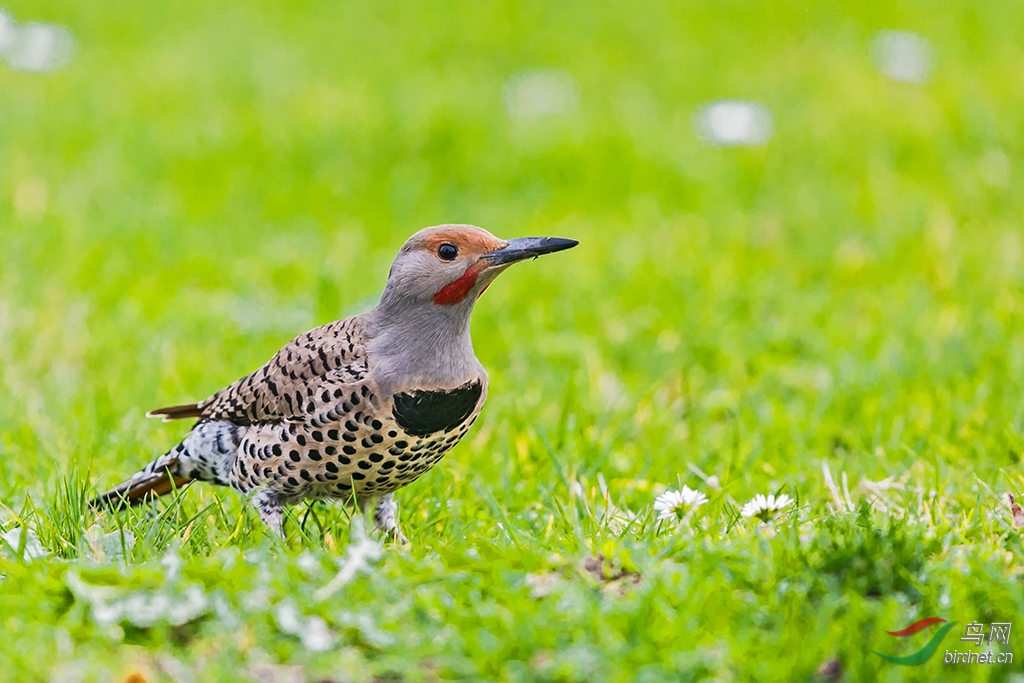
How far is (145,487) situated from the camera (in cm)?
392

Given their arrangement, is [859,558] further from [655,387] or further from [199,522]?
[655,387]

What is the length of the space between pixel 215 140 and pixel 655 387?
4.22 m

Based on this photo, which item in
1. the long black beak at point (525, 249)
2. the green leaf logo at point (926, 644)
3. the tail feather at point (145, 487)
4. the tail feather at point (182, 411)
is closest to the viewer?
the green leaf logo at point (926, 644)

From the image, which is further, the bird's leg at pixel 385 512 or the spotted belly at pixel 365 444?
the bird's leg at pixel 385 512

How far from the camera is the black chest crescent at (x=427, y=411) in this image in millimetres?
3484

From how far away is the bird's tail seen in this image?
378 centimetres

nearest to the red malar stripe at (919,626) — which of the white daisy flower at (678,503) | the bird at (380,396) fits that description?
the white daisy flower at (678,503)

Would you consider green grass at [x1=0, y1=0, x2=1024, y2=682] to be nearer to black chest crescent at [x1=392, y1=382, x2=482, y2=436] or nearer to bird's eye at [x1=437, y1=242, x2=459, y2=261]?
black chest crescent at [x1=392, y1=382, x2=482, y2=436]

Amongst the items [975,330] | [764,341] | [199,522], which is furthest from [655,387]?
[199,522]

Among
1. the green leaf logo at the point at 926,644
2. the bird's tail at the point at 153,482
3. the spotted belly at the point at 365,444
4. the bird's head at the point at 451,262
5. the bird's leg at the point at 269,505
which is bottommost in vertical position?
the green leaf logo at the point at 926,644

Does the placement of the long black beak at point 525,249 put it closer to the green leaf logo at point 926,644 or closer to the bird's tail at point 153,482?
the bird's tail at point 153,482

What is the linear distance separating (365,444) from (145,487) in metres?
0.88

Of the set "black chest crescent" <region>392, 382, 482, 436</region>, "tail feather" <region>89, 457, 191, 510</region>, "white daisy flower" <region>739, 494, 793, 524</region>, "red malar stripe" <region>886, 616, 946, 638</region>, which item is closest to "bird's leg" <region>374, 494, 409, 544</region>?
"black chest crescent" <region>392, 382, 482, 436</region>

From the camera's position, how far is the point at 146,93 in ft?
30.0
